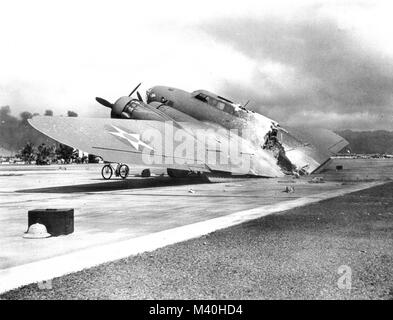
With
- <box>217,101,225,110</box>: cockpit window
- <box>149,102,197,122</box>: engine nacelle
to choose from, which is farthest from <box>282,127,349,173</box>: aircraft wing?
<box>149,102,197,122</box>: engine nacelle

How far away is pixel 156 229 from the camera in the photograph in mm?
11539

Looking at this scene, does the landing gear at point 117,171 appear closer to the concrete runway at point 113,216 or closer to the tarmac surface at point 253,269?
the concrete runway at point 113,216

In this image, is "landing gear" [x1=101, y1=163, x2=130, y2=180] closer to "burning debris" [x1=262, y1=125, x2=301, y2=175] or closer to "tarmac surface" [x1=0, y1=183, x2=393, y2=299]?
"burning debris" [x1=262, y1=125, x2=301, y2=175]

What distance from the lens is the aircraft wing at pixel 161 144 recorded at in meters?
21.8

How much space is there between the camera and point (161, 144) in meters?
24.9

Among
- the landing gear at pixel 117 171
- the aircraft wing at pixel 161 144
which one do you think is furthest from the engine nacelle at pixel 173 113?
the landing gear at pixel 117 171

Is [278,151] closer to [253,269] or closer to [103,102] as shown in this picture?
[103,102]

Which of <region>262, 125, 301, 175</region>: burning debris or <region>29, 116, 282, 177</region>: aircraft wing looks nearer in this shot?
<region>29, 116, 282, 177</region>: aircraft wing

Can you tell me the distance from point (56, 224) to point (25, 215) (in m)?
3.71

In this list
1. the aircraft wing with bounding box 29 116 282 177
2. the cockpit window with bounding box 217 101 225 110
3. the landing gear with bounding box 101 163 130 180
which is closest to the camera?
the aircraft wing with bounding box 29 116 282 177

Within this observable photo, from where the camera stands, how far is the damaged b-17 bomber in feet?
73.9

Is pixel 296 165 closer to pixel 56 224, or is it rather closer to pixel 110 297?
pixel 56 224

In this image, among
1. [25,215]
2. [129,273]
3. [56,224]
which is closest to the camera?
[129,273]
